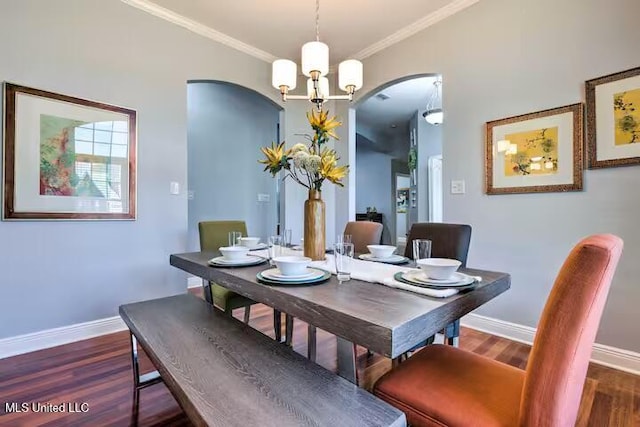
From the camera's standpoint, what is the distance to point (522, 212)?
2.28 m

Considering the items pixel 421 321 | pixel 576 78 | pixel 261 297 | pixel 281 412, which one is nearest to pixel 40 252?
pixel 261 297

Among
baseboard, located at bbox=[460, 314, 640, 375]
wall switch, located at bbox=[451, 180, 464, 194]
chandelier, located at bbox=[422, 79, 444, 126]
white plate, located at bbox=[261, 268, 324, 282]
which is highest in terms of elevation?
chandelier, located at bbox=[422, 79, 444, 126]

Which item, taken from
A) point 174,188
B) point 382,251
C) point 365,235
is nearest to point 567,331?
point 382,251

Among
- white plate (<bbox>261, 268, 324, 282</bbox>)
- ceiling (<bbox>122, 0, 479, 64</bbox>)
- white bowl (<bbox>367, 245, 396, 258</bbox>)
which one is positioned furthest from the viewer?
ceiling (<bbox>122, 0, 479, 64</bbox>)

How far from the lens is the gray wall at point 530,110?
189cm

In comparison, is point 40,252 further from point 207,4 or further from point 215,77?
point 207,4

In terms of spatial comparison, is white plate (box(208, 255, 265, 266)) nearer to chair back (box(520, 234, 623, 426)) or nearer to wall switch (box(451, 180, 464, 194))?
chair back (box(520, 234, 623, 426))

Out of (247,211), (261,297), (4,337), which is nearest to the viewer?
(261,297)

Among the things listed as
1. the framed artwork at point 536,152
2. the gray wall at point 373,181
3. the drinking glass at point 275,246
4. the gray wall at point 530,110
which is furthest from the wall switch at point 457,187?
the gray wall at point 373,181

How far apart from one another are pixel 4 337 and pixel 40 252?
1.89ft

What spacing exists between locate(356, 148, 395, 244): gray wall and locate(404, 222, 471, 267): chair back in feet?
22.1

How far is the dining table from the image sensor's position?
792 millimetres

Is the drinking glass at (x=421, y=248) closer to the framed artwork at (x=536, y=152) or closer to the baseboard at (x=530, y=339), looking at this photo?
the framed artwork at (x=536, y=152)

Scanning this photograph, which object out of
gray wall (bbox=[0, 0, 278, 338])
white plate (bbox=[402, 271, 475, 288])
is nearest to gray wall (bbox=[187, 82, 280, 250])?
gray wall (bbox=[0, 0, 278, 338])
